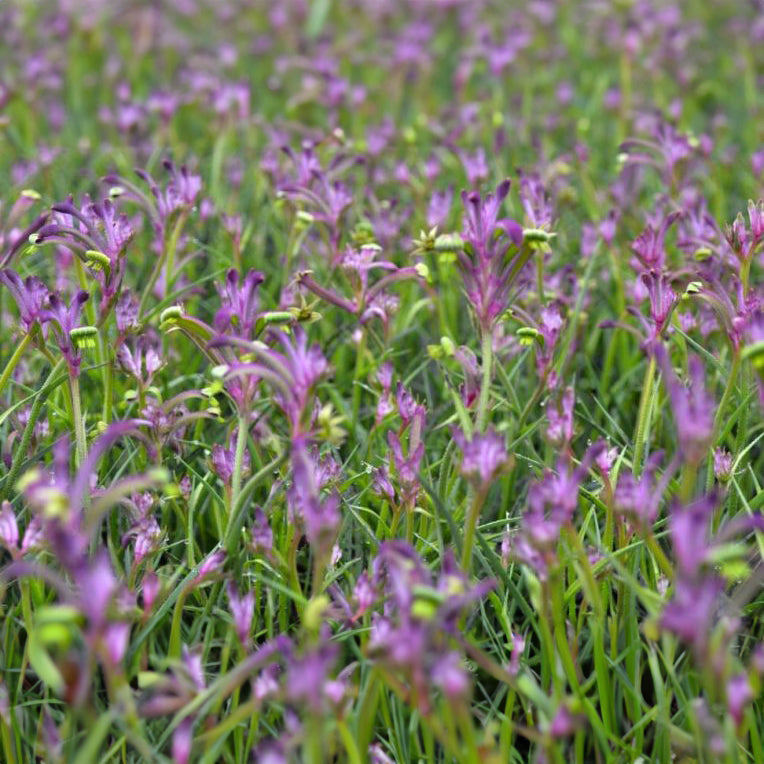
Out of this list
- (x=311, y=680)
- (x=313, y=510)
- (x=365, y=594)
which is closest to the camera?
(x=311, y=680)

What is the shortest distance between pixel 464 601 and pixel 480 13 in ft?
17.3

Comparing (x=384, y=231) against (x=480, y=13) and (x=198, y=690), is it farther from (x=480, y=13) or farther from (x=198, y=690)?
Result: (x=480, y=13)

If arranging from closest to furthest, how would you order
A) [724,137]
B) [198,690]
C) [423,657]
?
[423,657]
[198,690]
[724,137]

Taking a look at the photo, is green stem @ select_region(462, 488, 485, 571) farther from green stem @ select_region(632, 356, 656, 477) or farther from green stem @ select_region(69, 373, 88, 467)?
green stem @ select_region(69, 373, 88, 467)

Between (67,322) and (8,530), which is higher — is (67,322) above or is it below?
above

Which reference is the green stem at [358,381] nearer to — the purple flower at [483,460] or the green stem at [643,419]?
the green stem at [643,419]

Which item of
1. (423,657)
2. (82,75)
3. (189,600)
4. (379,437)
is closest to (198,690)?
(423,657)

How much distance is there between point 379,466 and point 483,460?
2.00 ft

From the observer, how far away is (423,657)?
1.27 metres

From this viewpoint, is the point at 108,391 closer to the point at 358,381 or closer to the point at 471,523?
the point at 358,381

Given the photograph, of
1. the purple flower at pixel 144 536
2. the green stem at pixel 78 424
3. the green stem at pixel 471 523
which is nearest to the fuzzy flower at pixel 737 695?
the green stem at pixel 471 523

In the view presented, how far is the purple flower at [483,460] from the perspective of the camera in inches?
62.4

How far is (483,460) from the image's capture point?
1587mm

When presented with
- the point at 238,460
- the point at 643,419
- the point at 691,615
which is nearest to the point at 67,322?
the point at 238,460
